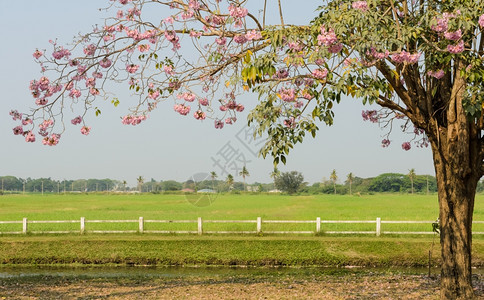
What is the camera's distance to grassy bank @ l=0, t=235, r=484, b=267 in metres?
21.9

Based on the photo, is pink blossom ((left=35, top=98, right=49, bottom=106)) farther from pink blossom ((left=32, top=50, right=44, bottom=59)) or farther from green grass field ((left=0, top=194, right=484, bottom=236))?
green grass field ((left=0, top=194, right=484, bottom=236))

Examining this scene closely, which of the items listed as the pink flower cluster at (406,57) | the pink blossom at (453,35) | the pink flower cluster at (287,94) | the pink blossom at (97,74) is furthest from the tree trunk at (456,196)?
the pink blossom at (97,74)

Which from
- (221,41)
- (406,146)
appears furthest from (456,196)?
(221,41)

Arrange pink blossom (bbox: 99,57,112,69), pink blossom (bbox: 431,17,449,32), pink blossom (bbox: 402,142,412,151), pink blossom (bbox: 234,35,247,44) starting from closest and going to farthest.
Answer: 1. pink blossom (bbox: 431,17,449,32)
2. pink blossom (bbox: 234,35,247,44)
3. pink blossom (bbox: 99,57,112,69)
4. pink blossom (bbox: 402,142,412,151)

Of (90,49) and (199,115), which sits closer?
(199,115)

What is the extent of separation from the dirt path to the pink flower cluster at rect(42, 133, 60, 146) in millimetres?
4020

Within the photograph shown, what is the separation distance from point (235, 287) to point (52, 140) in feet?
19.9

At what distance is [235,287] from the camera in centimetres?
1504

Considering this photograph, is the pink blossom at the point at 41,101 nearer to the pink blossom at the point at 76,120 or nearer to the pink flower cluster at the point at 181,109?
the pink blossom at the point at 76,120

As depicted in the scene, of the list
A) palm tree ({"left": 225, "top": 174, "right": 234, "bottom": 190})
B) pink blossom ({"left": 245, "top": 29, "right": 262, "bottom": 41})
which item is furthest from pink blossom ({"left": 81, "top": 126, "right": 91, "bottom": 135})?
palm tree ({"left": 225, "top": 174, "right": 234, "bottom": 190})

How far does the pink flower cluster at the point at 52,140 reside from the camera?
38.5 feet

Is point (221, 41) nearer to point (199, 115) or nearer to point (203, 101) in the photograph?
point (203, 101)

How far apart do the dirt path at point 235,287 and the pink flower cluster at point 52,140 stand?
4.02 meters

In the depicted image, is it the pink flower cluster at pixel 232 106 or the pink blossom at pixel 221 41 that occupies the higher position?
the pink blossom at pixel 221 41
